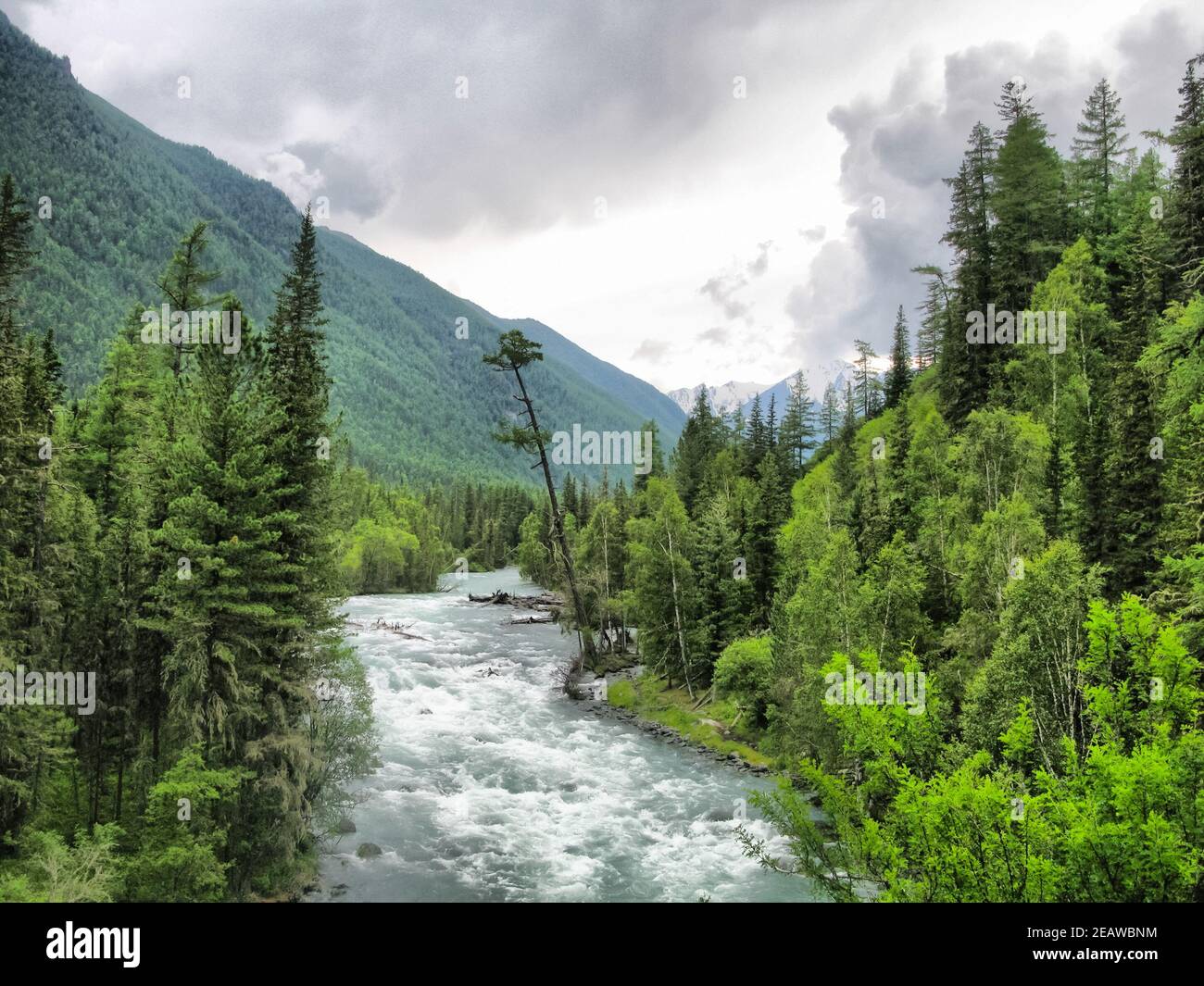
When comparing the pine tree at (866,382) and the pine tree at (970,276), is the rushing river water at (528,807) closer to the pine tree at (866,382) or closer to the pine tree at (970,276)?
the pine tree at (970,276)

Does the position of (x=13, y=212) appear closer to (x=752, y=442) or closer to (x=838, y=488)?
(x=838, y=488)

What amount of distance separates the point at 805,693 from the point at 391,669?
102 feet

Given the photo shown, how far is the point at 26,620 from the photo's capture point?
75.5ft

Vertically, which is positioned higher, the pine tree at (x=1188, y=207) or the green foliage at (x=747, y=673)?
the pine tree at (x=1188, y=207)

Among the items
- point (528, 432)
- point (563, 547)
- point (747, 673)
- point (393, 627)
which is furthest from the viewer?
point (393, 627)

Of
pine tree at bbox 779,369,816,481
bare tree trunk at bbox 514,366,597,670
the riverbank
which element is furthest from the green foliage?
pine tree at bbox 779,369,816,481

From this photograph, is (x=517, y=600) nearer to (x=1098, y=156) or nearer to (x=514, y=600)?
(x=514, y=600)

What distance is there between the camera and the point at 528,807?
31.1m

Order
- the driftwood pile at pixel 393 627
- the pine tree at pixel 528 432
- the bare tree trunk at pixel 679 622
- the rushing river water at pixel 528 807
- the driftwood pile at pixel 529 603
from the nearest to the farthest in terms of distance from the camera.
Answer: the rushing river water at pixel 528 807, the pine tree at pixel 528 432, the bare tree trunk at pixel 679 622, the driftwood pile at pixel 393 627, the driftwood pile at pixel 529 603

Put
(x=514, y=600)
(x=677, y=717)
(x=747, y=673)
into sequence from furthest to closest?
(x=514, y=600)
(x=677, y=717)
(x=747, y=673)

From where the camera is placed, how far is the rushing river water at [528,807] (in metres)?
24.7

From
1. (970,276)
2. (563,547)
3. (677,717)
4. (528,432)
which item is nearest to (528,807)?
(677,717)

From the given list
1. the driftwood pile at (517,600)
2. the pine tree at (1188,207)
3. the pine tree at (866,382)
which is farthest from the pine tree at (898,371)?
the driftwood pile at (517,600)

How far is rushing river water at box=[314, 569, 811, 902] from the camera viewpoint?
2472 cm
